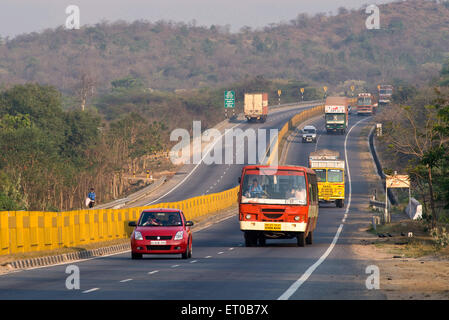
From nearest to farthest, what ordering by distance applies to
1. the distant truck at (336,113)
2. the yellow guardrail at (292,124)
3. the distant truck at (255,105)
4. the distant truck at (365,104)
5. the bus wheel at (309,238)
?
1. the bus wheel at (309,238)
2. the yellow guardrail at (292,124)
3. the distant truck at (336,113)
4. the distant truck at (255,105)
5. the distant truck at (365,104)

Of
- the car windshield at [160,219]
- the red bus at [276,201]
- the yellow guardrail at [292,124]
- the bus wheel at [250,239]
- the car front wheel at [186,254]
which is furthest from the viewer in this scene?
the yellow guardrail at [292,124]

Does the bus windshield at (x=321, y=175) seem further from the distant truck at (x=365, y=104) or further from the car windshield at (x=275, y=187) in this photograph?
the distant truck at (x=365, y=104)

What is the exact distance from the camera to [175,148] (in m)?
106

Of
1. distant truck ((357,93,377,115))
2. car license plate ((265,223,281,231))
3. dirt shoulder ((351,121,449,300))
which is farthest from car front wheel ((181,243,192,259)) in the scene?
distant truck ((357,93,377,115))

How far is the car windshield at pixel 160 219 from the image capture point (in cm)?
2586

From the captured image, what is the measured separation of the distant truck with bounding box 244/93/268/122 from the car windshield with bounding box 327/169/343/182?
53.5 m

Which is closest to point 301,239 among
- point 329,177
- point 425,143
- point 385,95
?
point 425,143

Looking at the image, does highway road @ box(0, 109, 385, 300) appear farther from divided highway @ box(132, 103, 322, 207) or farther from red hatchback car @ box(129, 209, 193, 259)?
divided highway @ box(132, 103, 322, 207)

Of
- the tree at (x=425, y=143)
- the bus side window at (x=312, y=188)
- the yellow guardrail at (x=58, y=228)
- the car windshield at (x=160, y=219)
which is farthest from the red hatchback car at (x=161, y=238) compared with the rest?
the tree at (x=425, y=143)

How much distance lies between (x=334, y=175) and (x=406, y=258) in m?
32.7

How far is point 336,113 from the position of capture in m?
103

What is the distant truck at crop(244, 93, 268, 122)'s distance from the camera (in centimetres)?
11281

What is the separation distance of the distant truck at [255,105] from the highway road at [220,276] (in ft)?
251
